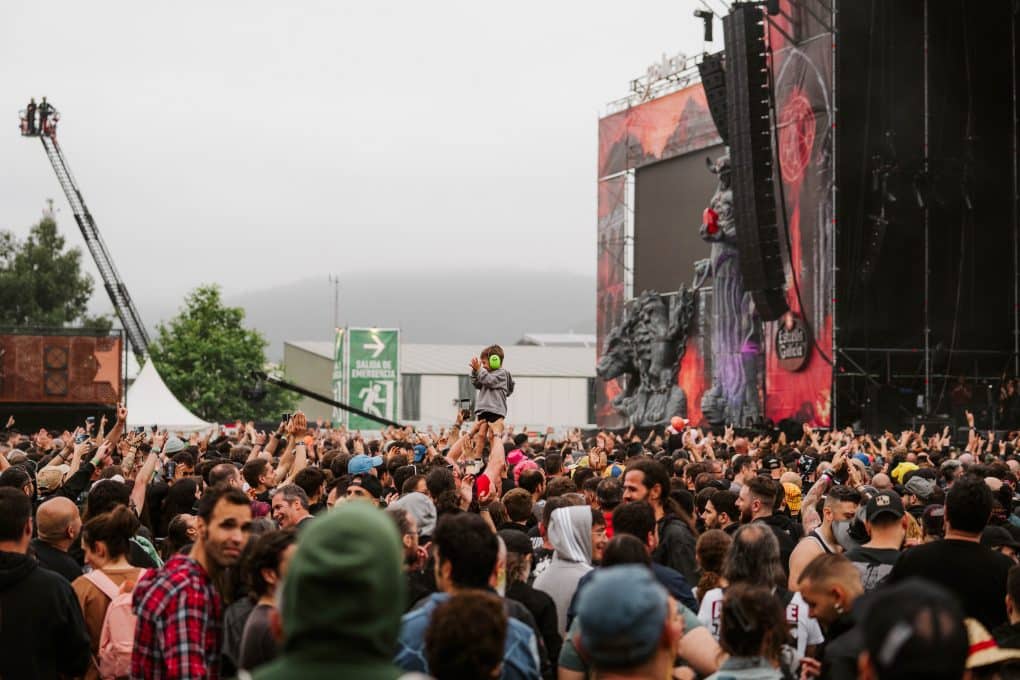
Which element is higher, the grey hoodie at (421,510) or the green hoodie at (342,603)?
the green hoodie at (342,603)

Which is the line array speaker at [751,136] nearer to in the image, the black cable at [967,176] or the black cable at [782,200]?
the black cable at [782,200]

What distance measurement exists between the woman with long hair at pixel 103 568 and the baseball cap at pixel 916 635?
3925 mm

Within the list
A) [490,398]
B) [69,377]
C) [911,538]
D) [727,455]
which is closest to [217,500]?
[911,538]

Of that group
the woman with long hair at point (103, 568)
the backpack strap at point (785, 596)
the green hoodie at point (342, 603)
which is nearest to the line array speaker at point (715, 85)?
the backpack strap at point (785, 596)

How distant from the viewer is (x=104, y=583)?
19.8 feet

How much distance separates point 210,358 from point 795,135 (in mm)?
40790

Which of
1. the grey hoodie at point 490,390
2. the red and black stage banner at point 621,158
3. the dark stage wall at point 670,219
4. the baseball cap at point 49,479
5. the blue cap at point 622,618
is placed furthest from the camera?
the red and black stage banner at point 621,158

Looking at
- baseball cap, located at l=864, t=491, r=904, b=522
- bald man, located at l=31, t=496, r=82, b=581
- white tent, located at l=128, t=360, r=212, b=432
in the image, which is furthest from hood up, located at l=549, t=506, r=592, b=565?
white tent, located at l=128, t=360, r=212, b=432

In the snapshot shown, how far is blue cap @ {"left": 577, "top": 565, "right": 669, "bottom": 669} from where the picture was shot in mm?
3539

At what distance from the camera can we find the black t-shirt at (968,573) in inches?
231

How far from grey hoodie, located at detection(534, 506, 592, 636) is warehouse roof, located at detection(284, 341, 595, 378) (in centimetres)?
8210

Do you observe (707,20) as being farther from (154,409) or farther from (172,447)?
(172,447)

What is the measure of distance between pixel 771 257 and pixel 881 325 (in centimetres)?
301

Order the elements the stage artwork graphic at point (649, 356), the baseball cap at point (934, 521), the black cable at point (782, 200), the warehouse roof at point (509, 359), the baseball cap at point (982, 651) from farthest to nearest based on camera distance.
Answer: the warehouse roof at point (509, 359)
the stage artwork graphic at point (649, 356)
the black cable at point (782, 200)
the baseball cap at point (934, 521)
the baseball cap at point (982, 651)
